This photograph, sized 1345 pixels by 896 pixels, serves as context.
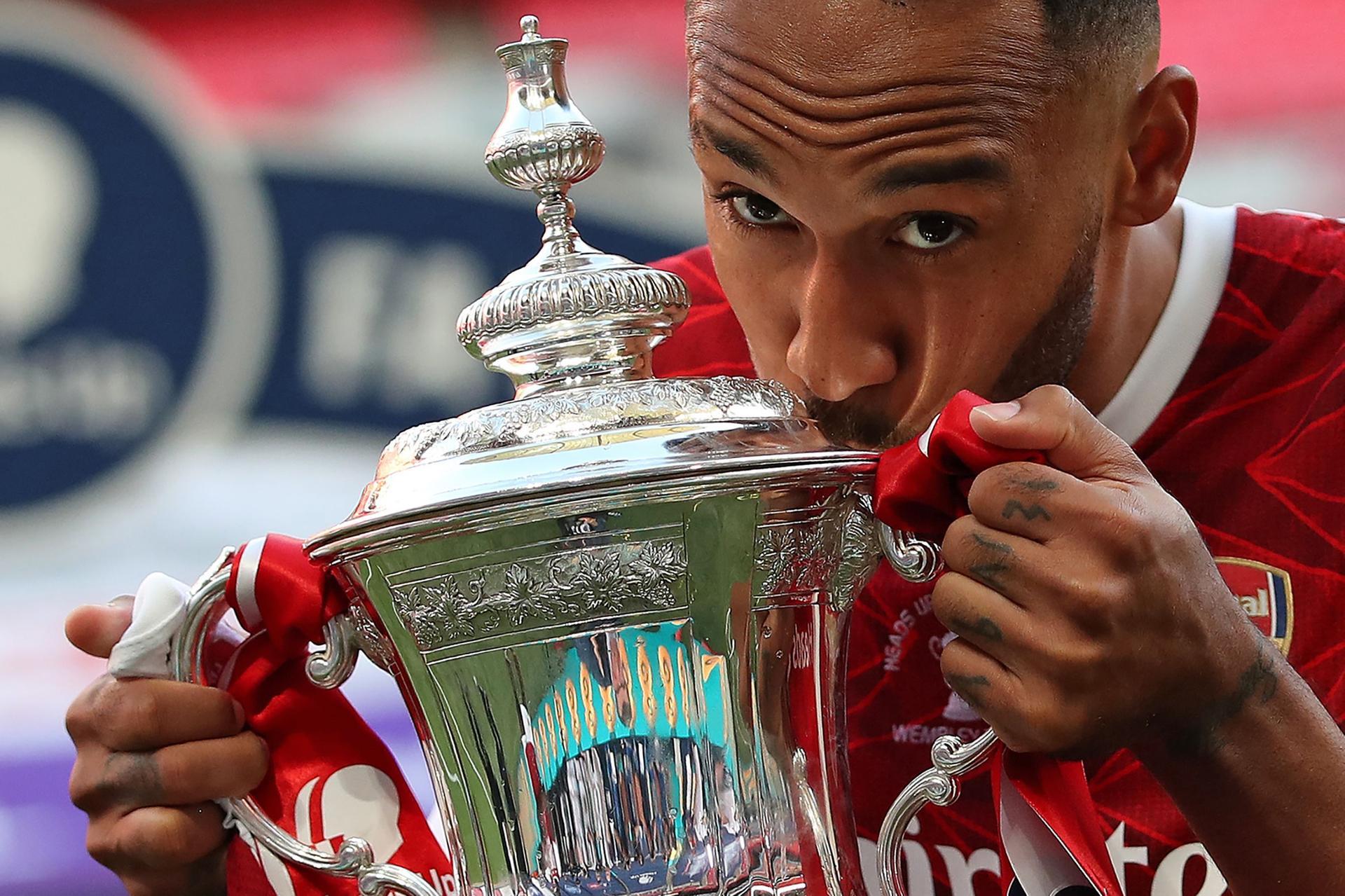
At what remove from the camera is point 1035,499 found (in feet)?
2.77

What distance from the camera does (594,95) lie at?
8.69ft

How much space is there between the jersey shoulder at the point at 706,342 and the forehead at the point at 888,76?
1.69 ft

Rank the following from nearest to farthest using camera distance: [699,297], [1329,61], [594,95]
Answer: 1. [699,297]
2. [1329,61]
3. [594,95]

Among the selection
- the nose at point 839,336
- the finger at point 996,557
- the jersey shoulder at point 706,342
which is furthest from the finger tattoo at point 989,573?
the jersey shoulder at point 706,342

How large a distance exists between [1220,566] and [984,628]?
2.10 feet

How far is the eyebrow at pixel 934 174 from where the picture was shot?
1122 mm

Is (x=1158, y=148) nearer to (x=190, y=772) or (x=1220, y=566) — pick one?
(x=1220, y=566)

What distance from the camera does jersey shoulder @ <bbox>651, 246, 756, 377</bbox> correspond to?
5.58 feet

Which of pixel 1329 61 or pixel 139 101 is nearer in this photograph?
pixel 1329 61

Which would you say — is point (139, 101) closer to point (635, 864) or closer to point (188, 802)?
point (188, 802)

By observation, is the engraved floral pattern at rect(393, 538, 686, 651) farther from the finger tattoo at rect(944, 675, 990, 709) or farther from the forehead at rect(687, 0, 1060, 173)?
the forehead at rect(687, 0, 1060, 173)

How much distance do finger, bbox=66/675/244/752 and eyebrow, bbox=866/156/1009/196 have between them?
56 centimetres

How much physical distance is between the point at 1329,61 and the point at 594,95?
115cm

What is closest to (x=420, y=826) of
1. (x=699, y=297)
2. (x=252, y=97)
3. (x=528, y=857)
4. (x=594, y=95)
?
(x=528, y=857)
